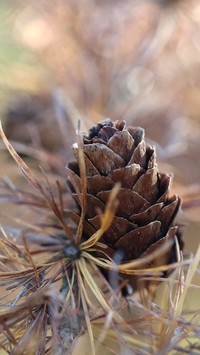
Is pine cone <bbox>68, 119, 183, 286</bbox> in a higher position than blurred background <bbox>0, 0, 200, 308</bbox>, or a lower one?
lower

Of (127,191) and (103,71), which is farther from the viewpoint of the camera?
(103,71)

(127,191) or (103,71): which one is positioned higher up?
(103,71)

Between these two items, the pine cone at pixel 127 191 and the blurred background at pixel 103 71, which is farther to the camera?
the blurred background at pixel 103 71

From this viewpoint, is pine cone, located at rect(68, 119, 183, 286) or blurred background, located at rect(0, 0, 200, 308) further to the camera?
blurred background, located at rect(0, 0, 200, 308)

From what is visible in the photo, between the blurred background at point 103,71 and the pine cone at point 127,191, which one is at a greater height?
the blurred background at point 103,71
